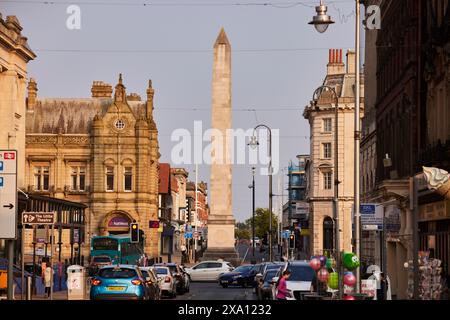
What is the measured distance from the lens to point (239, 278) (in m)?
60.9

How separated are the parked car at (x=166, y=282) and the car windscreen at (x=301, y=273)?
43.5 ft

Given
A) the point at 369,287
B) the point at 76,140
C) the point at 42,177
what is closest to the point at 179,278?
the point at 369,287

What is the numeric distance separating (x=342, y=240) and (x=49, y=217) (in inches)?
2844

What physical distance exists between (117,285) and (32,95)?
8044 centimetres

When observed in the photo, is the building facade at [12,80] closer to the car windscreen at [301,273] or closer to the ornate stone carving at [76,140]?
the ornate stone carving at [76,140]

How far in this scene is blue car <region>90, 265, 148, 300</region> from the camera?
34.5 metres

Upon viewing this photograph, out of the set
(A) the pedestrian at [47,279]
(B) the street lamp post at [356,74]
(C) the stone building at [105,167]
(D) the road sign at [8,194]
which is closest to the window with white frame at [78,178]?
(C) the stone building at [105,167]

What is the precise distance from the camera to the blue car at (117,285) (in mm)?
34500

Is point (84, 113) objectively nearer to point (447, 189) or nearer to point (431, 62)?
point (431, 62)

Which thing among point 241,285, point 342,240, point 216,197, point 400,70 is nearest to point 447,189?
point 400,70

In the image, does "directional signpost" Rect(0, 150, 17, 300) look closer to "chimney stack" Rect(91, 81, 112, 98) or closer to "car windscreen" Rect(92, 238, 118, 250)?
"car windscreen" Rect(92, 238, 118, 250)

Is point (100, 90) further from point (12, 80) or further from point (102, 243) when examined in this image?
point (12, 80)

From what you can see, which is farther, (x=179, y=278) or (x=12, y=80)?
(x=12, y=80)
